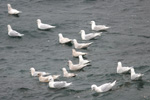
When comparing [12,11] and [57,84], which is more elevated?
[12,11]

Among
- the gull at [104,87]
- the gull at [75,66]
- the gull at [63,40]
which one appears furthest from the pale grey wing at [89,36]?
the gull at [104,87]

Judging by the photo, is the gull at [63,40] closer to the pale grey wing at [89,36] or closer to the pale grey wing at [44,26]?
the pale grey wing at [89,36]

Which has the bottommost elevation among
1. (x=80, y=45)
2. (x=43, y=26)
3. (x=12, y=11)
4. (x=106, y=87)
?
(x=106, y=87)

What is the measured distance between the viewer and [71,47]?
4022cm

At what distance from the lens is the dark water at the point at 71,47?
32781 millimetres

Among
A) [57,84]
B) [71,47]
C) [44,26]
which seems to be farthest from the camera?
[44,26]

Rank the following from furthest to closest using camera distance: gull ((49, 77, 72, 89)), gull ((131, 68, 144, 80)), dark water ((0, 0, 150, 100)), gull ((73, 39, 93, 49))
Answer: gull ((73, 39, 93, 49))
gull ((131, 68, 144, 80))
gull ((49, 77, 72, 89))
dark water ((0, 0, 150, 100))

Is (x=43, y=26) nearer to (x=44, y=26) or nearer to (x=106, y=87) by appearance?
(x=44, y=26)

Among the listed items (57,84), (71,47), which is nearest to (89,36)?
(71,47)

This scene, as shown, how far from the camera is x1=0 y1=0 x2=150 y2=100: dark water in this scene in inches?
1291

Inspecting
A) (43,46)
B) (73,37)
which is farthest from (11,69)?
(73,37)

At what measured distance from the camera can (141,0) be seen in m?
50.1

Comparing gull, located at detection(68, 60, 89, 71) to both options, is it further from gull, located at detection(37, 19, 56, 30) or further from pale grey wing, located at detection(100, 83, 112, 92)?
gull, located at detection(37, 19, 56, 30)

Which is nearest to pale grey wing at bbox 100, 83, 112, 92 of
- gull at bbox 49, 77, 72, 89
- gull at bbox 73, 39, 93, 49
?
gull at bbox 49, 77, 72, 89
